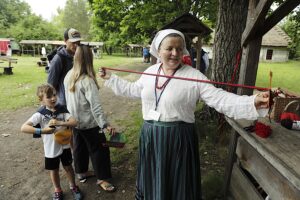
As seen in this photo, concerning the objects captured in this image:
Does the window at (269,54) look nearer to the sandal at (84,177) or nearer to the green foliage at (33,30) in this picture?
the green foliage at (33,30)

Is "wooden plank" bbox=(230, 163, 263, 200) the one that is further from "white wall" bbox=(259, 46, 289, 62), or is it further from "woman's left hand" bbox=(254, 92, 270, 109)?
"white wall" bbox=(259, 46, 289, 62)

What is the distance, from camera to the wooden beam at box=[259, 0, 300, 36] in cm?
241

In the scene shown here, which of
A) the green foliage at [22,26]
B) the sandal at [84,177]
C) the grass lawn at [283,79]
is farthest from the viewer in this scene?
the green foliage at [22,26]

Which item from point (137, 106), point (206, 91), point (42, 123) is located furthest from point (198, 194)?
point (137, 106)

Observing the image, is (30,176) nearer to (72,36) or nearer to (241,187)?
(72,36)

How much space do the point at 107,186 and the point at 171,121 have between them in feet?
6.07

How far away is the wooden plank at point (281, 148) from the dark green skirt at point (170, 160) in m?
0.54

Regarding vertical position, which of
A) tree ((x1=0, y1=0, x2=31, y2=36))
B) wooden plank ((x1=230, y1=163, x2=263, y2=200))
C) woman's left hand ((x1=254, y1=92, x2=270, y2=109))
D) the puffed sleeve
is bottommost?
wooden plank ((x1=230, y1=163, x2=263, y2=200))

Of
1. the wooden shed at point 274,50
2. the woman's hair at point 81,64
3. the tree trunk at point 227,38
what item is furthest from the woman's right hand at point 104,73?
the wooden shed at point 274,50

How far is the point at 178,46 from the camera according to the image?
7.25 feet

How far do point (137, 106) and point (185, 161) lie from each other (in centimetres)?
605

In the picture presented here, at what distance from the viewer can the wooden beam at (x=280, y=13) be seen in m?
2.41

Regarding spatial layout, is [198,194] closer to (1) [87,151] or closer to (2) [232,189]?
(2) [232,189]

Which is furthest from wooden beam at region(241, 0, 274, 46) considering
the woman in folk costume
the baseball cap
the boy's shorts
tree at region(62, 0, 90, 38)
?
tree at region(62, 0, 90, 38)
